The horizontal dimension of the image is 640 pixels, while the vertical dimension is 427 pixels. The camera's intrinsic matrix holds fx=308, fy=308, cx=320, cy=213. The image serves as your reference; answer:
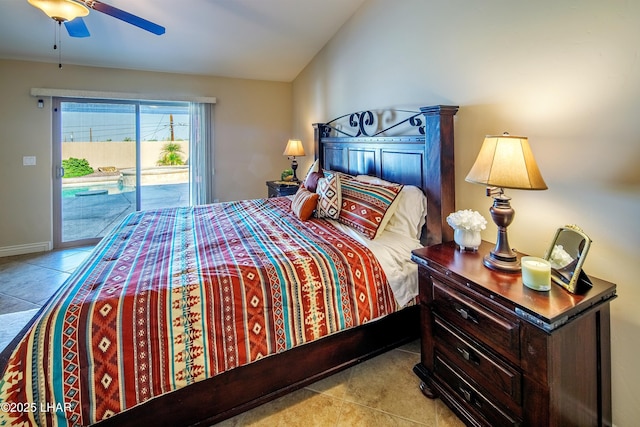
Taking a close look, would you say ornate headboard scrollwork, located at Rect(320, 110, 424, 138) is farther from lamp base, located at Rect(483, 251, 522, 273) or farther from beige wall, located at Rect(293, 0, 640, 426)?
lamp base, located at Rect(483, 251, 522, 273)

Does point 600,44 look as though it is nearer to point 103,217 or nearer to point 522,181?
point 522,181

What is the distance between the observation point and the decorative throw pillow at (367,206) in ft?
7.22

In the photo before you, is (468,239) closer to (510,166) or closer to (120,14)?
(510,166)

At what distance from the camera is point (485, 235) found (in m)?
2.04

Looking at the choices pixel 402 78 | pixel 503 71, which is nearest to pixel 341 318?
pixel 503 71

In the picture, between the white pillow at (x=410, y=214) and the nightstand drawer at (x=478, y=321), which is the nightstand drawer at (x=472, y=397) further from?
the white pillow at (x=410, y=214)

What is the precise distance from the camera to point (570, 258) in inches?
52.7

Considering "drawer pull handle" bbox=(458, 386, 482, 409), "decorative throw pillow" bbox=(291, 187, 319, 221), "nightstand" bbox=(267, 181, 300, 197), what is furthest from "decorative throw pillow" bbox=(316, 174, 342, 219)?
"nightstand" bbox=(267, 181, 300, 197)

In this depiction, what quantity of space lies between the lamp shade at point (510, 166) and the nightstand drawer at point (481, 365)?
77 cm

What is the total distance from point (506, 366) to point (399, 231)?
1.09m

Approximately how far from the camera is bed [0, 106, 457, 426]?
1220 mm

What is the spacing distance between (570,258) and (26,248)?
572 centimetres

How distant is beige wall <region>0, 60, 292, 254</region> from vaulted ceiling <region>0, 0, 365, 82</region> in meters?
0.17

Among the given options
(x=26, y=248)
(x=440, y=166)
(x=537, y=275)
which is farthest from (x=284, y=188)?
(x=26, y=248)
